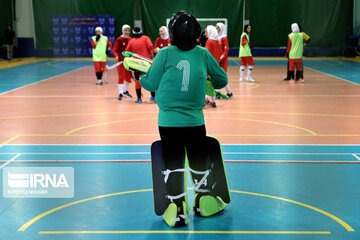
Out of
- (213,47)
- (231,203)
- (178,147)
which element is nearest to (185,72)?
(178,147)

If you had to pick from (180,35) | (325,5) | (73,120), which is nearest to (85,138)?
(73,120)

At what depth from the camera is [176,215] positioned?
A: 482 cm

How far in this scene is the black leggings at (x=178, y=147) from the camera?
15.7 ft

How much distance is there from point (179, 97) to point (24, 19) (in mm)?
29904

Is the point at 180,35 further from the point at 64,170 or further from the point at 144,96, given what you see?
the point at 144,96

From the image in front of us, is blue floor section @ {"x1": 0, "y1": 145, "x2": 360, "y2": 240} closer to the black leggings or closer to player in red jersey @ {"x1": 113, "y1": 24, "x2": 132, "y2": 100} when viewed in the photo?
the black leggings

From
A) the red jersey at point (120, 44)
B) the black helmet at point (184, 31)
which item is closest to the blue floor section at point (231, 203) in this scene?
the black helmet at point (184, 31)

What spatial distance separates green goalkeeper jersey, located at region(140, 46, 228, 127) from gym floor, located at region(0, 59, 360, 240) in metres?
1.07

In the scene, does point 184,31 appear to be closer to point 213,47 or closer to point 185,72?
point 185,72

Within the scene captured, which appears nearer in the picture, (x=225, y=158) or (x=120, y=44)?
(x=225, y=158)

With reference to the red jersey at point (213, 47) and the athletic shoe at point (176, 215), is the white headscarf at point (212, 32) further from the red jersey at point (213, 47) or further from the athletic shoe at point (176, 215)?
the athletic shoe at point (176, 215)

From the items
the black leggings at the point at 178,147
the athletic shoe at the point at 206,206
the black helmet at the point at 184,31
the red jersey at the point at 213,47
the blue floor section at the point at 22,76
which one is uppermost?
→ the black helmet at the point at 184,31

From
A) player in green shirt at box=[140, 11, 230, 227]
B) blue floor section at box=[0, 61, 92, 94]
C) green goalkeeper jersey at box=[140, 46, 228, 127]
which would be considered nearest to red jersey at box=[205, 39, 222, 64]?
blue floor section at box=[0, 61, 92, 94]

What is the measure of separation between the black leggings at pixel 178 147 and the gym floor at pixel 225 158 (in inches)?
16.5
